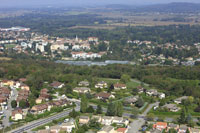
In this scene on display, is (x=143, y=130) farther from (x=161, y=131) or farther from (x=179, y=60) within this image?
(x=179, y=60)

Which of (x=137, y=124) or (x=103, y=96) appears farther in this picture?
(x=103, y=96)

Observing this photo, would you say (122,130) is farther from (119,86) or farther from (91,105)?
(119,86)

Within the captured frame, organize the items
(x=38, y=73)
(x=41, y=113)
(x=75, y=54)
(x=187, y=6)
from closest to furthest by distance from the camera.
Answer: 1. (x=41, y=113)
2. (x=38, y=73)
3. (x=75, y=54)
4. (x=187, y=6)

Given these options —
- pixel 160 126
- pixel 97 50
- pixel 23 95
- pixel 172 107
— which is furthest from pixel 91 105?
pixel 97 50

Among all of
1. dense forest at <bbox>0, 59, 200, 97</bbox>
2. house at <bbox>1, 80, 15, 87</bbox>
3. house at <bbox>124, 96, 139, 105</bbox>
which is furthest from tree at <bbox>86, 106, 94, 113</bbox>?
house at <bbox>1, 80, 15, 87</bbox>

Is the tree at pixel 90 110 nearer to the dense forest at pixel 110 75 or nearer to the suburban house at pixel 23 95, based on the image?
the suburban house at pixel 23 95

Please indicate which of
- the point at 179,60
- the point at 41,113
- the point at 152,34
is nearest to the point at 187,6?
the point at 152,34

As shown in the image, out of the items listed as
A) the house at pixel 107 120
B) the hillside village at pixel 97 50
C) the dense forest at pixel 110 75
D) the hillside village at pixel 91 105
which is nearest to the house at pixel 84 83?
the hillside village at pixel 91 105

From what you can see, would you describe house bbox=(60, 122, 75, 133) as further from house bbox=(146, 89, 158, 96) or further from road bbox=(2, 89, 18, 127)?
house bbox=(146, 89, 158, 96)

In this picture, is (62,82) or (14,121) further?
(62,82)
